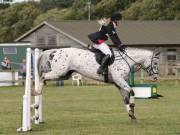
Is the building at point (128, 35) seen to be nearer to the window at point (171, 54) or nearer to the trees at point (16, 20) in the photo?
the window at point (171, 54)

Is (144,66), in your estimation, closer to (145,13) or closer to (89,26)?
(89,26)

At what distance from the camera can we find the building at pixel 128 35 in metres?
56.8

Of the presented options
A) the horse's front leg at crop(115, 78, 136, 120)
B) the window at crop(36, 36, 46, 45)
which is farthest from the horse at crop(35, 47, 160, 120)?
the window at crop(36, 36, 46, 45)

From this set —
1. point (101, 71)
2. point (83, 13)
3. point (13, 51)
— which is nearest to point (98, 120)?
point (101, 71)

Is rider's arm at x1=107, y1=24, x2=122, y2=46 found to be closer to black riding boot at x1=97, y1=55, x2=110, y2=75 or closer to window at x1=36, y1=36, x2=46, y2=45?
black riding boot at x1=97, y1=55, x2=110, y2=75

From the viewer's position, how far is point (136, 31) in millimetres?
60281

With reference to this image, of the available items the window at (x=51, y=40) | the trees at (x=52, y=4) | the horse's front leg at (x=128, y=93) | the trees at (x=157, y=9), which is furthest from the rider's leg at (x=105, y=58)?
the trees at (x=52, y=4)

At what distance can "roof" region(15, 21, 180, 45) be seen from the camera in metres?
57.2

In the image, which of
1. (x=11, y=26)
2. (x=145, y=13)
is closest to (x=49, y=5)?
(x=11, y=26)

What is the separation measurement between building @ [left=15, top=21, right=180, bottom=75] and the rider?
4034 centimetres

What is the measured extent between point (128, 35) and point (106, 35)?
45.0 metres

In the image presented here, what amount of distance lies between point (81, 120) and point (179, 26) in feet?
156

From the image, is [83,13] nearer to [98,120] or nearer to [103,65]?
[98,120]

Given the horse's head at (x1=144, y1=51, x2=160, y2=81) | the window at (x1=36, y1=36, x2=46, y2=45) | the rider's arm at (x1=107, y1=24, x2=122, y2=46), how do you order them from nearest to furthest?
the rider's arm at (x1=107, y1=24, x2=122, y2=46)
the horse's head at (x1=144, y1=51, x2=160, y2=81)
the window at (x1=36, y1=36, x2=46, y2=45)
